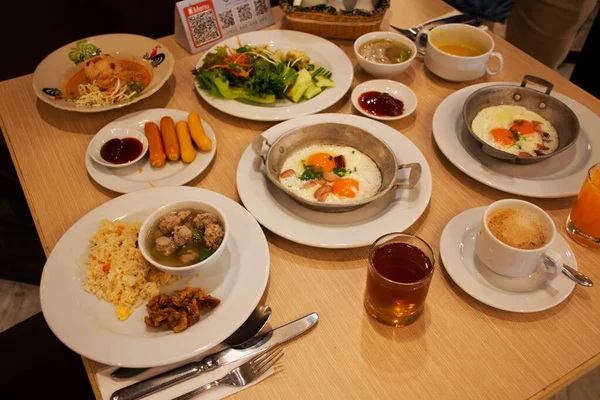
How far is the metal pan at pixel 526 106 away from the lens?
183 cm

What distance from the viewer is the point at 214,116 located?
7.18ft

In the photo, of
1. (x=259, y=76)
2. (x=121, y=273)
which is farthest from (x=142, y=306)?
(x=259, y=76)

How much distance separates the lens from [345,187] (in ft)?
5.73

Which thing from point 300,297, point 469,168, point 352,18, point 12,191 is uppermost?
point 352,18

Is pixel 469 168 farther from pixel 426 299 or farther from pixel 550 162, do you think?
pixel 426 299

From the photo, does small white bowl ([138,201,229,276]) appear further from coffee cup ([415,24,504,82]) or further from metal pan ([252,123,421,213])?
coffee cup ([415,24,504,82])

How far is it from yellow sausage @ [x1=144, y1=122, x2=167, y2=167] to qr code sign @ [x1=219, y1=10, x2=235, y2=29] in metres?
0.88

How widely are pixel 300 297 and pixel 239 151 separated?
2.64 ft

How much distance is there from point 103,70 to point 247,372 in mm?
1715

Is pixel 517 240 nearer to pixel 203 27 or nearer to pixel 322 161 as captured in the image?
pixel 322 161

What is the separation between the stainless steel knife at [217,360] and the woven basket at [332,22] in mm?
1775

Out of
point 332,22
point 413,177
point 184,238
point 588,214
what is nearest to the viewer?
point 184,238

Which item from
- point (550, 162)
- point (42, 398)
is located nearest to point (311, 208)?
point (550, 162)

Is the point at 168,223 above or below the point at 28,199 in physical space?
above
